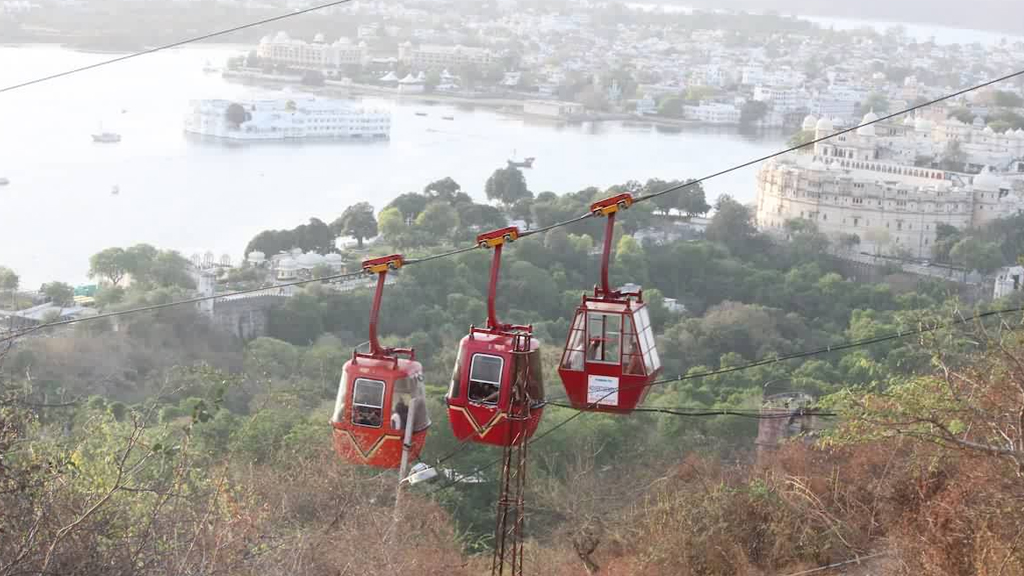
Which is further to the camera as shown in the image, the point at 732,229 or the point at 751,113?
the point at 751,113

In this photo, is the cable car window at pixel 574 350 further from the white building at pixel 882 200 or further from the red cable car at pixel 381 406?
the white building at pixel 882 200

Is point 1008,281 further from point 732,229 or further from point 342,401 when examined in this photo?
point 342,401

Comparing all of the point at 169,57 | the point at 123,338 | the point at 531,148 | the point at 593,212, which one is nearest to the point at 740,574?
the point at 593,212

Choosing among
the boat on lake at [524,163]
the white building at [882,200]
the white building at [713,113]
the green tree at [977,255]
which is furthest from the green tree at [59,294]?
the white building at [713,113]

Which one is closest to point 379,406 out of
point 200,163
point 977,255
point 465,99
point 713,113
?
point 977,255

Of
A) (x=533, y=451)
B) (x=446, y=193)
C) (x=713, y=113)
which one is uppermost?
(x=533, y=451)

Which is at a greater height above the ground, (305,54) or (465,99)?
(305,54)

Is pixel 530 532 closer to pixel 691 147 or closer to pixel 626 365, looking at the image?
pixel 626 365

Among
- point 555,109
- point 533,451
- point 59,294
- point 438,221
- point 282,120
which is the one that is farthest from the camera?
point 555,109
